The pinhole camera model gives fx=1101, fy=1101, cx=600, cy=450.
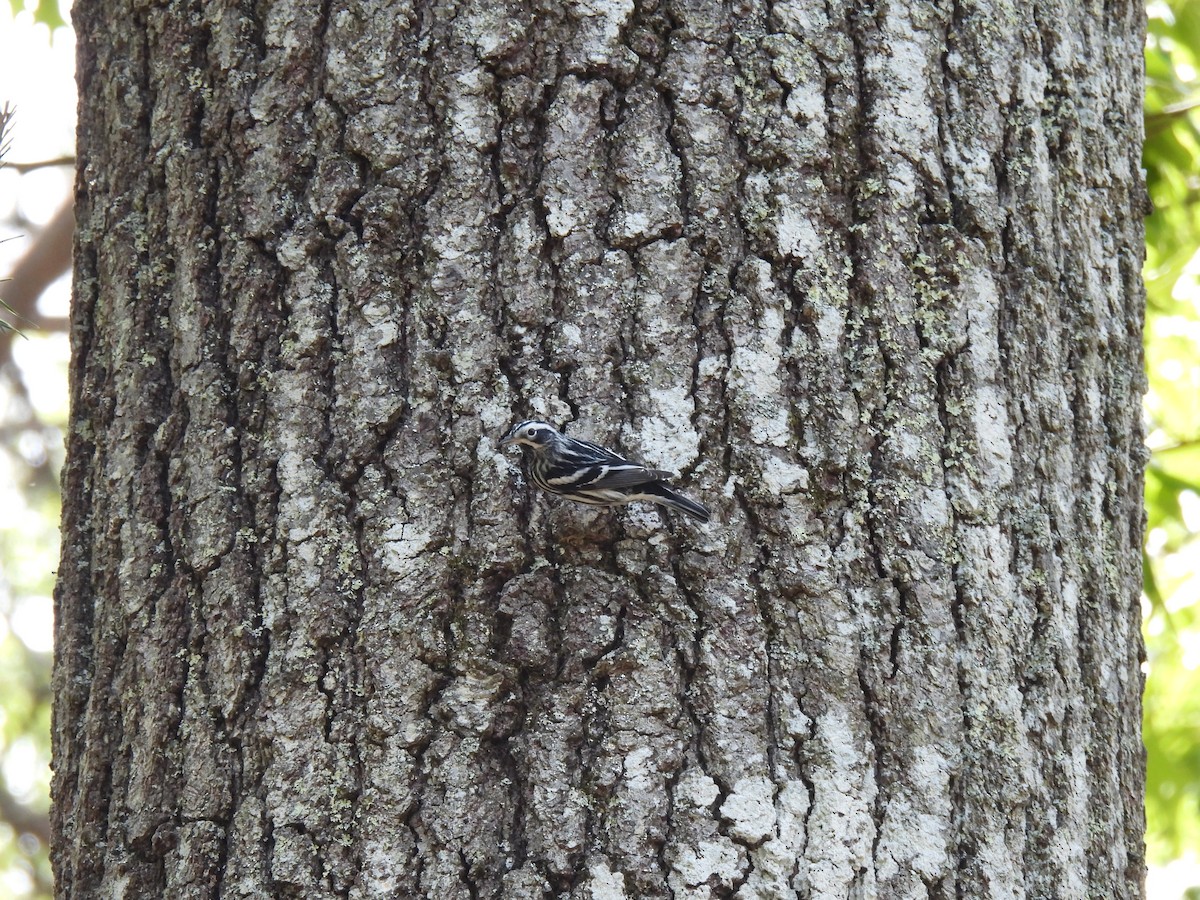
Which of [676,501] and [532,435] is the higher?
[532,435]

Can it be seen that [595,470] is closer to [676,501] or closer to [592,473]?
[592,473]

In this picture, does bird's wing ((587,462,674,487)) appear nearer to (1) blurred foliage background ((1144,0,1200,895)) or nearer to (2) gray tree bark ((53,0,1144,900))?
(2) gray tree bark ((53,0,1144,900))

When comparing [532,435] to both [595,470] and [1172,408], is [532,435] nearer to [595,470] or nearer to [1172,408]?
[595,470]

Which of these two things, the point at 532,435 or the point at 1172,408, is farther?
the point at 1172,408

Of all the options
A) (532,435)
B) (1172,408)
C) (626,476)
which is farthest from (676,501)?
(1172,408)

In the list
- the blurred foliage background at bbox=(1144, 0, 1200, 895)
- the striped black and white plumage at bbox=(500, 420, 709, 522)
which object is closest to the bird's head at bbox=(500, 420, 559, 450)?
the striped black and white plumage at bbox=(500, 420, 709, 522)

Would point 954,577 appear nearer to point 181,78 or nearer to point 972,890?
point 972,890
